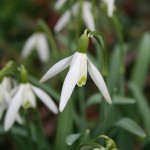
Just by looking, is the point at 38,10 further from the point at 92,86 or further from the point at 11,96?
the point at 11,96

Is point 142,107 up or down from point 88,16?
down

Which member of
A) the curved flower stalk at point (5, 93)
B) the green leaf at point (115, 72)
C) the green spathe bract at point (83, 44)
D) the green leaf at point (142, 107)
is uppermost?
the green spathe bract at point (83, 44)

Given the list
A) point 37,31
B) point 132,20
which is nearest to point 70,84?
point 37,31

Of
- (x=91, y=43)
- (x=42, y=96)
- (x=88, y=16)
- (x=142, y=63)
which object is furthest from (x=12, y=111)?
(x=91, y=43)

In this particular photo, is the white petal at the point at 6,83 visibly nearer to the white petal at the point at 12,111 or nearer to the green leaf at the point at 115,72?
the white petal at the point at 12,111

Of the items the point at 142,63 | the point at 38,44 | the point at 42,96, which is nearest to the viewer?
the point at 42,96

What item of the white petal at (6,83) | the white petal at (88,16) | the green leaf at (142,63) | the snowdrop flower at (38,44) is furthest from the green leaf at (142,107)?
the white petal at (6,83)

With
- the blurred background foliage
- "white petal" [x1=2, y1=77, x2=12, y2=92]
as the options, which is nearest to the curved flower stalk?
"white petal" [x1=2, y1=77, x2=12, y2=92]

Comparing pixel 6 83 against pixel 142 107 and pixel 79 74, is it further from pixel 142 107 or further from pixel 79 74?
→ pixel 142 107

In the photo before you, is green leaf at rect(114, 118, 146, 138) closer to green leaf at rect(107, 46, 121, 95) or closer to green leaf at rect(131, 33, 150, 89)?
green leaf at rect(107, 46, 121, 95)

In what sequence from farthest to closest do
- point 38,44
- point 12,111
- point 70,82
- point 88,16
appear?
point 38,44 < point 88,16 < point 12,111 < point 70,82

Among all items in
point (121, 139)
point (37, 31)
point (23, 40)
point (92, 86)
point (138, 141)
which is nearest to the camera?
point (121, 139)
